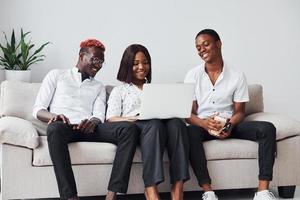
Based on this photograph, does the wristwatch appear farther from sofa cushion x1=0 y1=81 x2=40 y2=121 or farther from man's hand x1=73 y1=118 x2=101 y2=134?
sofa cushion x1=0 y1=81 x2=40 y2=121

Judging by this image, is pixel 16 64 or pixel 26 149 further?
pixel 16 64

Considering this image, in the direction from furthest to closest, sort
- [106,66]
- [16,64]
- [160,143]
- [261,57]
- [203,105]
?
[261,57]
[106,66]
[16,64]
[203,105]
[160,143]

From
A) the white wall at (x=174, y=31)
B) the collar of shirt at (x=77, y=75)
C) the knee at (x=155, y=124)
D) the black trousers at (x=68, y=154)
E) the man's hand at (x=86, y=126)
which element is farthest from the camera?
the white wall at (x=174, y=31)

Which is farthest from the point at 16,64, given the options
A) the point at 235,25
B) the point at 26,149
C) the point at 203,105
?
the point at 235,25

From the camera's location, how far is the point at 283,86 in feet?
13.5

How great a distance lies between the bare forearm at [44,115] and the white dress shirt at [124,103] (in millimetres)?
343

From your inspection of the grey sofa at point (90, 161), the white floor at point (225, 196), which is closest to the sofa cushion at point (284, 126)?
the grey sofa at point (90, 161)

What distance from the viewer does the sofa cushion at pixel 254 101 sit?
341 centimetres

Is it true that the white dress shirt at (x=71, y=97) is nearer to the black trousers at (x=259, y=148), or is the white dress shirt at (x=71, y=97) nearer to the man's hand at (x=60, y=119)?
the man's hand at (x=60, y=119)

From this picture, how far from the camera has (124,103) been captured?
3010mm

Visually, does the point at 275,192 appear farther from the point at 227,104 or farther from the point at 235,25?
the point at 235,25

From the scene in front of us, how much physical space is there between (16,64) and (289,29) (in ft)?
7.25

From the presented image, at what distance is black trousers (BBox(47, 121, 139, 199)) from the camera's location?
254 cm

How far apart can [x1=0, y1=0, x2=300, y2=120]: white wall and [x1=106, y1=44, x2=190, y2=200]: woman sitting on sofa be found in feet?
2.62
